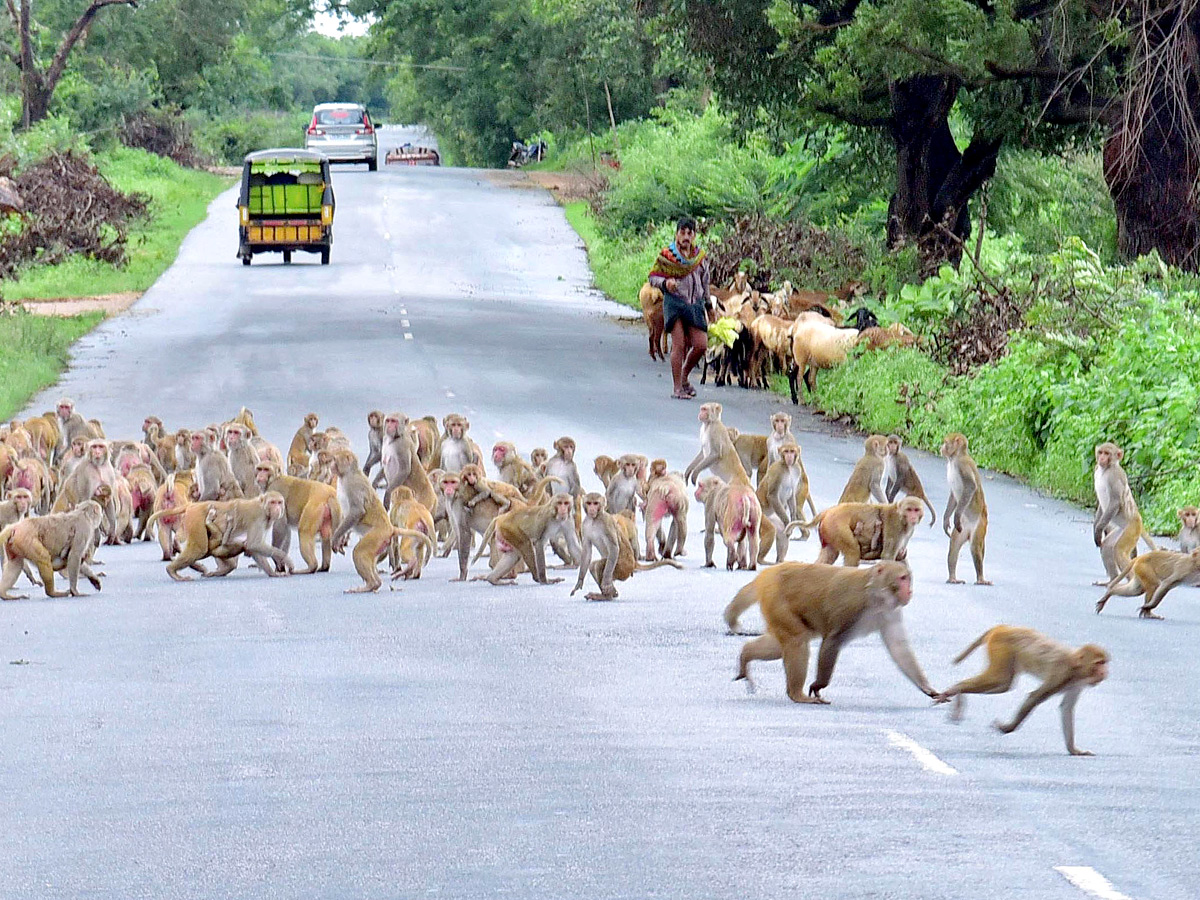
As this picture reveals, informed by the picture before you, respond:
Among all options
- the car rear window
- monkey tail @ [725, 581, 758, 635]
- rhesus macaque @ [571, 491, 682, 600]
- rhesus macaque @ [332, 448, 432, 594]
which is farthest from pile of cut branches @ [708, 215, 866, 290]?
the car rear window

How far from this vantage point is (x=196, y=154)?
7950cm

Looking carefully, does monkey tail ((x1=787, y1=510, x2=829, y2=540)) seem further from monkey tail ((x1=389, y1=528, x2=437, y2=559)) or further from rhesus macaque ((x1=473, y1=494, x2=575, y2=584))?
monkey tail ((x1=389, y1=528, x2=437, y2=559))

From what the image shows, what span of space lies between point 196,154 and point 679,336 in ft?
184

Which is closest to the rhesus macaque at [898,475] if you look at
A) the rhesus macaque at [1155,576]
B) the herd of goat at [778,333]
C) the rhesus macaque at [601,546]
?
the rhesus macaque at [1155,576]

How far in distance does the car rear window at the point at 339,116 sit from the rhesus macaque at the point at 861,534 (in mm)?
72679

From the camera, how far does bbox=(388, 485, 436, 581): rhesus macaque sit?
48.2ft

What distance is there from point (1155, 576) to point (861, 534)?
5.98 ft

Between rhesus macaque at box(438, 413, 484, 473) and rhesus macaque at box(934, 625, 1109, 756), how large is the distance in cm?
787

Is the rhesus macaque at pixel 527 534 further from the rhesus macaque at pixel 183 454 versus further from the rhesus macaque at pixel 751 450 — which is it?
the rhesus macaque at pixel 183 454

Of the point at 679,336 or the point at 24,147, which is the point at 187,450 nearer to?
the point at 679,336

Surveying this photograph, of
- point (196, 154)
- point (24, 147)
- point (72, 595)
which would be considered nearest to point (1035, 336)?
point (72, 595)

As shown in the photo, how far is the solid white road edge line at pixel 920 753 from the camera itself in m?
8.59

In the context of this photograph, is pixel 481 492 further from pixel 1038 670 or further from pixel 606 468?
pixel 1038 670

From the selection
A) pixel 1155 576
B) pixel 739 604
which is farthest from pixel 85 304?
pixel 739 604
